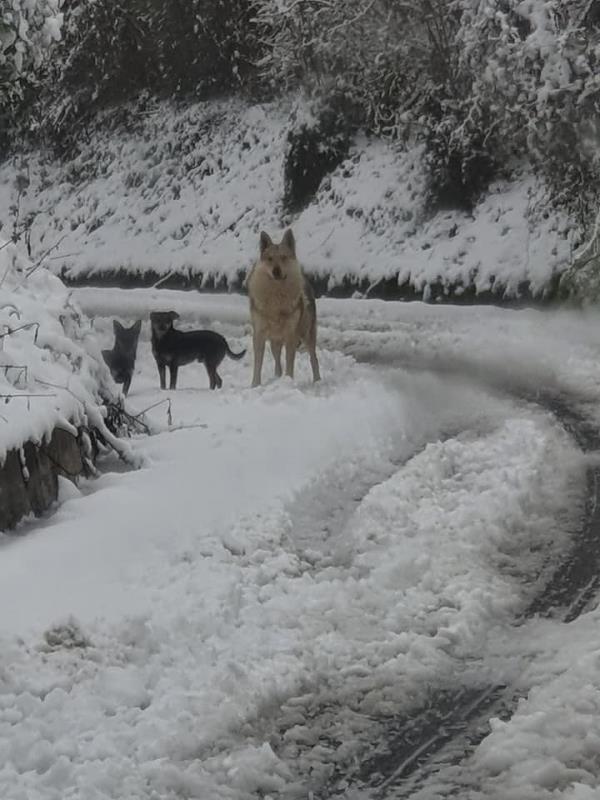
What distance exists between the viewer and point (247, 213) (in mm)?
23812

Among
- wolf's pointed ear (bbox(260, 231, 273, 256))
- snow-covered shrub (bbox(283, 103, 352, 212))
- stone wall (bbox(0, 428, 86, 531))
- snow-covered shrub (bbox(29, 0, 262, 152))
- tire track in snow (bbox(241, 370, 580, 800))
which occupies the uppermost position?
snow-covered shrub (bbox(29, 0, 262, 152))

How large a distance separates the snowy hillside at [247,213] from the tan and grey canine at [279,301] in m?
3.40

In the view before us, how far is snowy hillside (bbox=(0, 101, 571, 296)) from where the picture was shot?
1788cm

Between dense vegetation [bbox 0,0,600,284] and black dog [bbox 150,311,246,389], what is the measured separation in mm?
3579

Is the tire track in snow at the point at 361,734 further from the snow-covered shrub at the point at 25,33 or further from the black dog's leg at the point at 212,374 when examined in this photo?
the snow-covered shrub at the point at 25,33

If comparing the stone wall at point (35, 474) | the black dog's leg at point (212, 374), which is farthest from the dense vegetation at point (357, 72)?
the stone wall at point (35, 474)

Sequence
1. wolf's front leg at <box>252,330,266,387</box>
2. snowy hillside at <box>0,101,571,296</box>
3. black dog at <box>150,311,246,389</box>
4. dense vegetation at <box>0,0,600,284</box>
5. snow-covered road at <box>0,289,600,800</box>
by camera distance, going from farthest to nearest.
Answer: snowy hillside at <box>0,101,571,296</box> < dense vegetation at <box>0,0,600,284</box> < black dog at <box>150,311,246,389</box> < wolf's front leg at <box>252,330,266,387</box> < snow-covered road at <box>0,289,600,800</box>

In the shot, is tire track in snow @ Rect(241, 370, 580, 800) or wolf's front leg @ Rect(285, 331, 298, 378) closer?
tire track in snow @ Rect(241, 370, 580, 800)

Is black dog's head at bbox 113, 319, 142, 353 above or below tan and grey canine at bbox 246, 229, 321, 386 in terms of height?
below

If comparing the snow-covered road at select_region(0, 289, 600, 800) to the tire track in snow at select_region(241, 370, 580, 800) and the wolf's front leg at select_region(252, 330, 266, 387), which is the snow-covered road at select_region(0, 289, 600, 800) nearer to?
the tire track in snow at select_region(241, 370, 580, 800)

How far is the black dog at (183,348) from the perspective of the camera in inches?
472

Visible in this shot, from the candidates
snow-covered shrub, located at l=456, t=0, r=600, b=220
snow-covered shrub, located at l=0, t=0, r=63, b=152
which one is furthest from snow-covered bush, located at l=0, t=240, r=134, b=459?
snow-covered shrub, located at l=456, t=0, r=600, b=220

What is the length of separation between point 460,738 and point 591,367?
311 inches

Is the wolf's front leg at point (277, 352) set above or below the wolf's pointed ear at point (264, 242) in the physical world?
below
